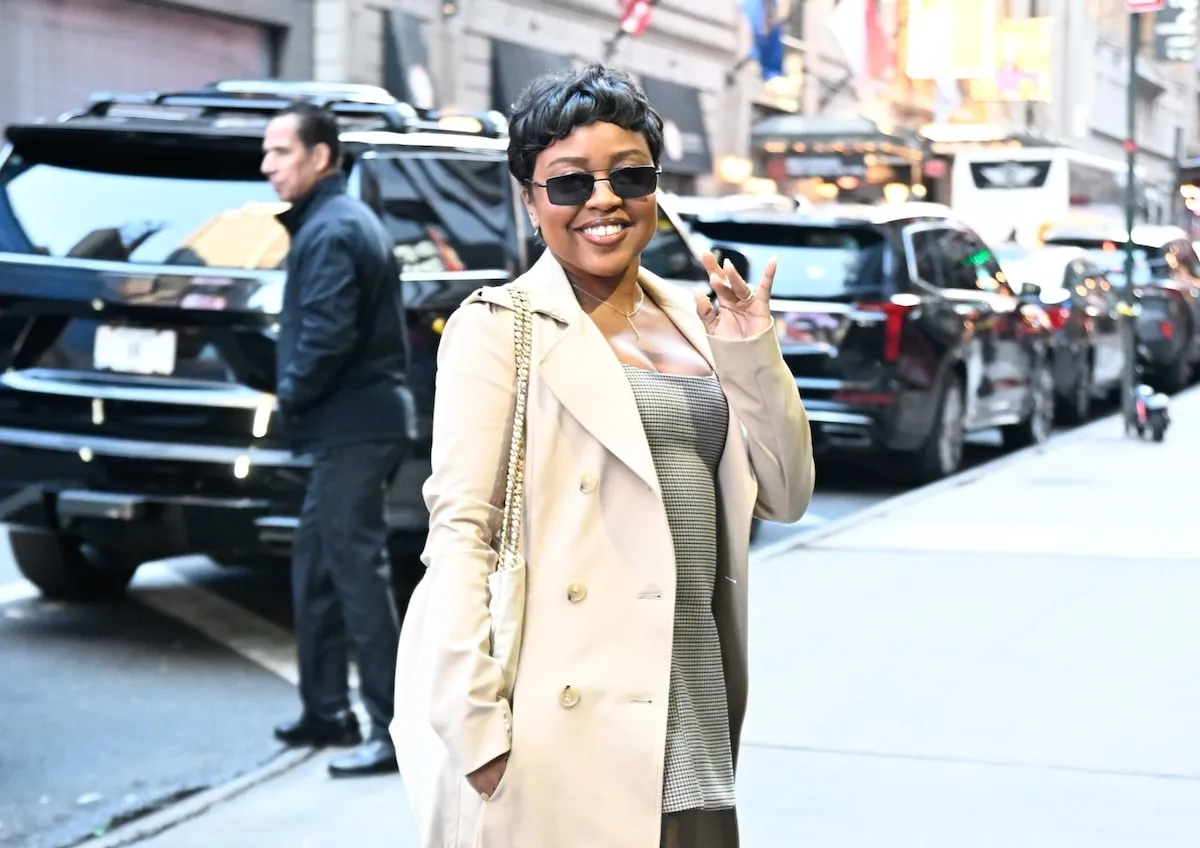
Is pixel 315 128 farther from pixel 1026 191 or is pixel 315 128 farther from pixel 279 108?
pixel 1026 191

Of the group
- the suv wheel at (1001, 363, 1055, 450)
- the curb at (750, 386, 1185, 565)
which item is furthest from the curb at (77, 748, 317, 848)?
the suv wheel at (1001, 363, 1055, 450)

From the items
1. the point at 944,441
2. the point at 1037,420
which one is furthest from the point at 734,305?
the point at 1037,420

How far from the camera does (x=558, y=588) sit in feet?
9.46

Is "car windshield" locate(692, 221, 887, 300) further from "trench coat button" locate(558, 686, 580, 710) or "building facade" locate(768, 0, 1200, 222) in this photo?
"building facade" locate(768, 0, 1200, 222)

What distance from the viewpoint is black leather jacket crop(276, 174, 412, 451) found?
582 cm

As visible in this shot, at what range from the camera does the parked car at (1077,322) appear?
16.7 metres

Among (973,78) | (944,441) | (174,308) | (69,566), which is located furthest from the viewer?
(973,78)

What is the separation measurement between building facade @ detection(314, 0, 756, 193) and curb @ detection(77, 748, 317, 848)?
631 inches

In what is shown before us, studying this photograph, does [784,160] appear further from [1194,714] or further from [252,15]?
[1194,714]

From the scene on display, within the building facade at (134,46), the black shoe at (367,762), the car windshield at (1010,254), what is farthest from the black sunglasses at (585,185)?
the car windshield at (1010,254)

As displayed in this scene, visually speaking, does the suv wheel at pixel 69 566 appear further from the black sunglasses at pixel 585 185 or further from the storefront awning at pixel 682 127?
the storefront awning at pixel 682 127

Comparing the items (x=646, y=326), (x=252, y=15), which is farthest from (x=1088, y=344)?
(x=646, y=326)

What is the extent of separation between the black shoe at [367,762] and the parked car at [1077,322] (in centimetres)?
1079

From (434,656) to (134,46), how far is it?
17.9 meters
